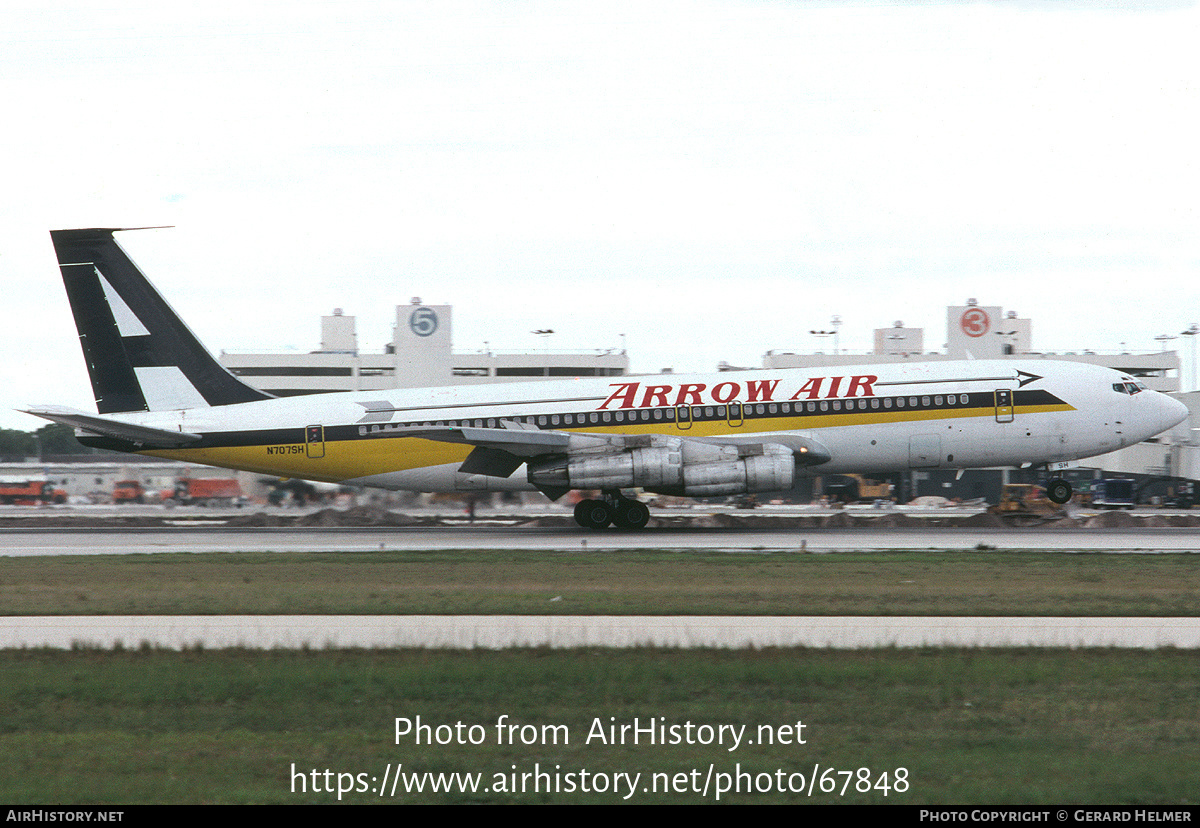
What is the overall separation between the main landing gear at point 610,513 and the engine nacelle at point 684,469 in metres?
1.38

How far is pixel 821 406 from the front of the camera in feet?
106

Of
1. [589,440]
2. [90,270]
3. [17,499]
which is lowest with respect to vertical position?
[17,499]

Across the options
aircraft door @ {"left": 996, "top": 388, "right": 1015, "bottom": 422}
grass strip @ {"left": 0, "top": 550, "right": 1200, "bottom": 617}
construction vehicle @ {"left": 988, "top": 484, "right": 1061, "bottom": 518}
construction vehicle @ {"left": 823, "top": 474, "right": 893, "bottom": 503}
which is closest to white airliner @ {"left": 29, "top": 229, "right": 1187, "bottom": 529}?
aircraft door @ {"left": 996, "top": 388, "right": 1015, "bottom": 422}

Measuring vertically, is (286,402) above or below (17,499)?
above

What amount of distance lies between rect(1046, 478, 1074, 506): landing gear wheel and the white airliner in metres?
0.09

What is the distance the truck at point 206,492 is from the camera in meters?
46.3

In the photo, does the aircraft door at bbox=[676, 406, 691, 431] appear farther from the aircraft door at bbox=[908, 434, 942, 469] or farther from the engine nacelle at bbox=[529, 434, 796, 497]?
the aircraft door at bbox=[908, 434, 942, 469]

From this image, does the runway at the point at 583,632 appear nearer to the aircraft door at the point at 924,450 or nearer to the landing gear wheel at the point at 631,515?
the aircraft door at the point at 924,450

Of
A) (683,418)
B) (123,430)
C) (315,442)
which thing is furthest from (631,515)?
(123,430)

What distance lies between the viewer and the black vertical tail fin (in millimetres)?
33938

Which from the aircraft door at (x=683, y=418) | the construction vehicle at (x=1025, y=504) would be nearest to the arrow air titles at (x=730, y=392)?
the aircraft door at (x=683, y=418)
